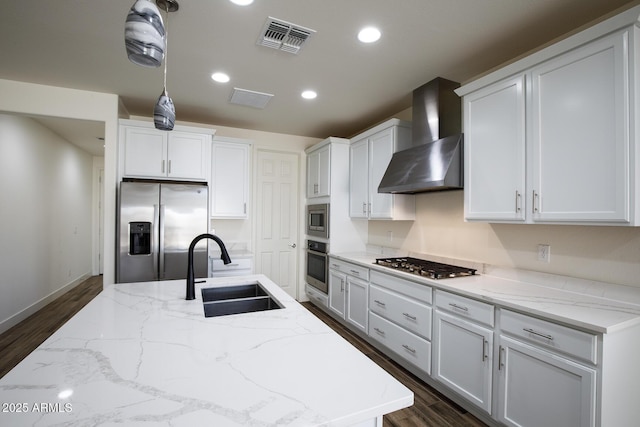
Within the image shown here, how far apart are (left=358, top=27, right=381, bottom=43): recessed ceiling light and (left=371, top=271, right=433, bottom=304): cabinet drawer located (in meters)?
1.86

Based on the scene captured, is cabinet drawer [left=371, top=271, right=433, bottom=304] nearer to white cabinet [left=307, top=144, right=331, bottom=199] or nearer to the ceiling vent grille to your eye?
white cabinet [left=307, top=144, right=331, bottom=199]

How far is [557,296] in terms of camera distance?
72.5 inches

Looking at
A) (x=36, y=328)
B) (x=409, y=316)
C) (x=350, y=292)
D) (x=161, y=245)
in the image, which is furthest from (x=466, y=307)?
(x=36, y=328)

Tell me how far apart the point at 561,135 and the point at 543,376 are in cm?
135

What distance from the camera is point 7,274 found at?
3.40m

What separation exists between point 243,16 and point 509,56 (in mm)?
2007

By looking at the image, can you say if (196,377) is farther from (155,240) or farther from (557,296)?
(155,240)

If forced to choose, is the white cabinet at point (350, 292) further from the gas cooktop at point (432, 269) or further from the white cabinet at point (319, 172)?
the white cabinet at point (319, 172)

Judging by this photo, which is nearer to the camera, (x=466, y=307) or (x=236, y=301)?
(x=236, y=301)

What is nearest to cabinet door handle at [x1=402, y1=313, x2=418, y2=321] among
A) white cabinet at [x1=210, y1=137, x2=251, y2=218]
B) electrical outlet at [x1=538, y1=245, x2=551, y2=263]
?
electrical outlet at [x1=538, y1=245, x2=551, y2=263]

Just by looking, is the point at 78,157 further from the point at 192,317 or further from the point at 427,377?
the point at 427,377

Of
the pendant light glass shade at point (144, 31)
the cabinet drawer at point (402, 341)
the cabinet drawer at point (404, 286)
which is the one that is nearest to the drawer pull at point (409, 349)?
the cabinet drawer at point (402, 341)

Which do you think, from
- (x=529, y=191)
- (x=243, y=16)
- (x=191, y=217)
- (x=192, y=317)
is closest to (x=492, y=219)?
(x=529, y=191)

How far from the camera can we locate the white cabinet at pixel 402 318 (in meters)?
2.36
